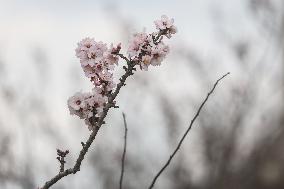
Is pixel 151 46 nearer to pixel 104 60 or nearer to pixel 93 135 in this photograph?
pixel 104 60

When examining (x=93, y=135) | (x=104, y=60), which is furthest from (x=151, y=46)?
(x=93, y=135)

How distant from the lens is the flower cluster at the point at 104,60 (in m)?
3.10

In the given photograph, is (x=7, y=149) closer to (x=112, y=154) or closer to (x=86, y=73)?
(x=112, y=154)

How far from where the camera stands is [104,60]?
127 inches

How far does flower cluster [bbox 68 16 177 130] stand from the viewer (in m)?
3.10

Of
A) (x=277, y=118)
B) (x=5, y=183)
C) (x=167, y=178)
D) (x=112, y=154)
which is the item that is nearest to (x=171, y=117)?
(x=112, y=154)

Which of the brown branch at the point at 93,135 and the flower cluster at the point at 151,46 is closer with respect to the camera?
the brown branch at the point at 93,135

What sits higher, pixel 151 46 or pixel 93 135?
pixel 151 46

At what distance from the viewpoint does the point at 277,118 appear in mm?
14875

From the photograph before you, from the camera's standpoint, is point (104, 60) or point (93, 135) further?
point (104, 60)

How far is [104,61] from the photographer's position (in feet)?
10.6

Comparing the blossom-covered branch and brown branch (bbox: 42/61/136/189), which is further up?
the blossom-covered branch

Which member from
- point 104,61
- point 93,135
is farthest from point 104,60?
point 93,135

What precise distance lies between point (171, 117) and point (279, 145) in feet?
25.1
